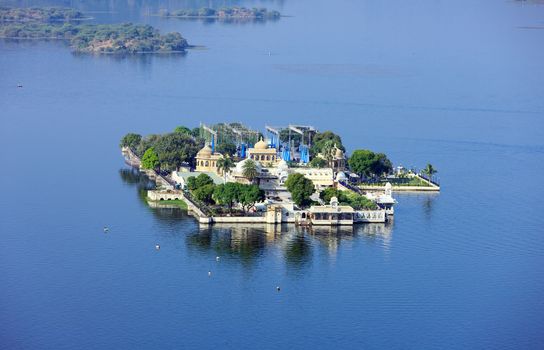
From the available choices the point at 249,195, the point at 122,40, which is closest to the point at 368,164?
the point at 249,195

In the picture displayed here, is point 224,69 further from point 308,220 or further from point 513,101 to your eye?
point 308,220

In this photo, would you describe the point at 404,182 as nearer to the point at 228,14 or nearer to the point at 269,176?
the point at 269,176

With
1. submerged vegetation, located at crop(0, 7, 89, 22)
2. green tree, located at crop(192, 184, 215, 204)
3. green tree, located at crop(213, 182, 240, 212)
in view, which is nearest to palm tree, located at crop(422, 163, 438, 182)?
green tree, located at crop(213, 182, 240, 212)

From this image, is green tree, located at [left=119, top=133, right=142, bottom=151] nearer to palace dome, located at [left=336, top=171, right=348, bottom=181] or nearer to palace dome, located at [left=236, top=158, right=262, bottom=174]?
palace dome, located at [left=236, top=158, right=262, bottom=174]

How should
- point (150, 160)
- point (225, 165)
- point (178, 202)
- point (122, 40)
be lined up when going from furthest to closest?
point (122, 40) → point (150, 160) → point (225, 165) → point (178, 202)

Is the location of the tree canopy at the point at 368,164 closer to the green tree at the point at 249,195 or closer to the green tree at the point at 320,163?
the green tree at the point at 320,163

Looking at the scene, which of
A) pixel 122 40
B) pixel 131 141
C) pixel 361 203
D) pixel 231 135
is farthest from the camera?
pixel 122 40

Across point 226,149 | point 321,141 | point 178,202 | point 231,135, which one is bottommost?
point 178,202

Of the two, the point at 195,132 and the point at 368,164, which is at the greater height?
the point at 195,132
